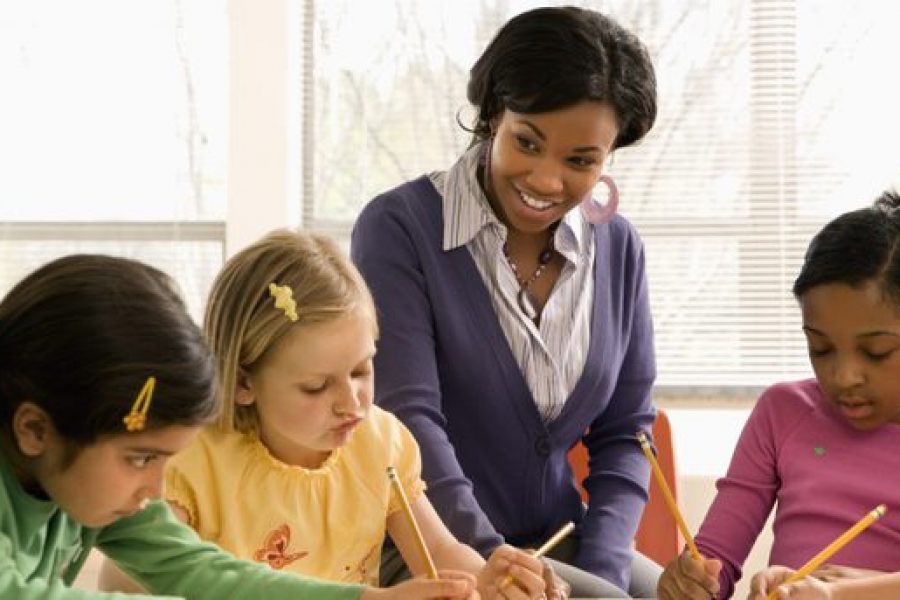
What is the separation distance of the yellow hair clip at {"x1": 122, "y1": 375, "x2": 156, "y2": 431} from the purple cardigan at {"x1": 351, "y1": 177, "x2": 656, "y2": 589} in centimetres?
69

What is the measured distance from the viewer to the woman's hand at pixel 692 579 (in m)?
1.83

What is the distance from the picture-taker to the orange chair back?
8.05ft

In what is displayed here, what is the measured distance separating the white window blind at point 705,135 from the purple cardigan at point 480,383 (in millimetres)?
1492

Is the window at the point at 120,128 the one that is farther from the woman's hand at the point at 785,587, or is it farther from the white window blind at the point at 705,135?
the woman's hand at the point at 785,587

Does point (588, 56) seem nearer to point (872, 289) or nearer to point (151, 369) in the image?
point (872, 289)

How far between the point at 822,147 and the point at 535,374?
68.4 inches

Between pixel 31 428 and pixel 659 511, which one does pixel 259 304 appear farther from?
pixel 659 511

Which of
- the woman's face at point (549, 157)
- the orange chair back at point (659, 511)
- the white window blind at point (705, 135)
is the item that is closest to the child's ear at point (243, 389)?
the woman's face at point (549, 157)

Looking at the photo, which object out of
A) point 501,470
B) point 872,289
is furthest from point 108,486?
point 872,289

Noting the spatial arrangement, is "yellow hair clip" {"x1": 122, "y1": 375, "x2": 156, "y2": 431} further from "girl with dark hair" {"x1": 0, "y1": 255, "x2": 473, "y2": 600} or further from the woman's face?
the woman's face

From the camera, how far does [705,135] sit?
146 inches

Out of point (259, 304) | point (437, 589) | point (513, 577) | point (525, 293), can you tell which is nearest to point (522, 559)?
point (513, 577)

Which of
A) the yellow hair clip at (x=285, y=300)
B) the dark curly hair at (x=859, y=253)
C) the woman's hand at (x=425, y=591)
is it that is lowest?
the woman's hand at (x=425, y=591)

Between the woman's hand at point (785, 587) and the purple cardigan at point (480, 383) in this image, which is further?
the purple cardigan at point (480, 383)
